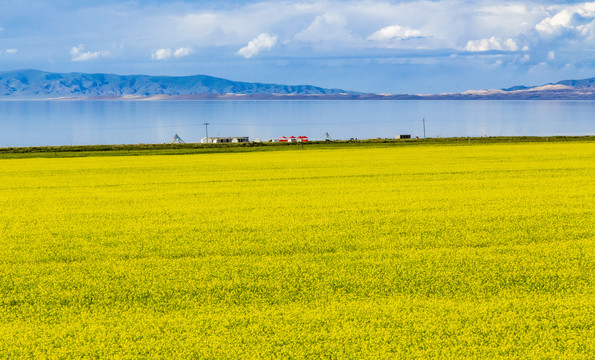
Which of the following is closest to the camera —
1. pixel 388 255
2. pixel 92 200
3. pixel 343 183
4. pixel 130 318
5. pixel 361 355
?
pixel 361 355

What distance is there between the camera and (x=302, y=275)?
393 inches

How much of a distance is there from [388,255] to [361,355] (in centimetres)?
465

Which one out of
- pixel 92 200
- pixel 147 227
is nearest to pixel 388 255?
pixel 147 227

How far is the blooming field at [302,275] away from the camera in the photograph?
725 cm

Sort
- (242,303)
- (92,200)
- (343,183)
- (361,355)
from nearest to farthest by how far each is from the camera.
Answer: (361,355)
(242,303)
(92,200)
(343,183)

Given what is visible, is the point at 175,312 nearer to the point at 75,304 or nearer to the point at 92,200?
the point at 75,304

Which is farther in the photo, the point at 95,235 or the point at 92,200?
the point at 92,200

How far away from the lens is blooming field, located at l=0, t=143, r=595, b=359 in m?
7.25

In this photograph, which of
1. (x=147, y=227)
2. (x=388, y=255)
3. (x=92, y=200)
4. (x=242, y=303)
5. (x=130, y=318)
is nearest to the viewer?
(x=130, y=318)

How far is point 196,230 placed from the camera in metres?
14.4

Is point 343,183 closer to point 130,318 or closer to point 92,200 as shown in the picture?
point 92,200

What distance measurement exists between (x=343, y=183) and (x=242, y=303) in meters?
16.2

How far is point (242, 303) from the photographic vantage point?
8633 mm

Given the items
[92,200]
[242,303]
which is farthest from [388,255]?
[92,200]
